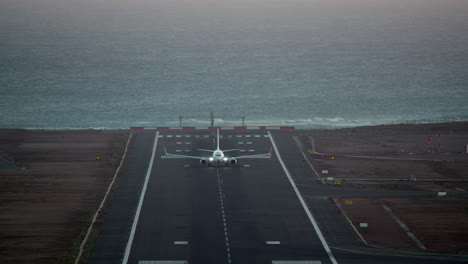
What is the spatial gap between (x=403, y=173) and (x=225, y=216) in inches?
1351

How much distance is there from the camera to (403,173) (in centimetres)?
11031

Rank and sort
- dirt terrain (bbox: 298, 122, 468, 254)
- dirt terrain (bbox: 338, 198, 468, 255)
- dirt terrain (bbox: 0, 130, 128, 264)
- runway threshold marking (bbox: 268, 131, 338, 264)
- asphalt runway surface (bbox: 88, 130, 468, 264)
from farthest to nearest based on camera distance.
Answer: dirt terrain (bbox: 298, 122, 468, 254) < dirt terrain (bbox: 338, 198, 468, 255) < dirt terrain (bbox: 0, 130, 128, 264) < runway threshold marking (bbox: 268, 131, 338, 264) < asphalt runway surface (bbox: 88, 130, 468, 264)

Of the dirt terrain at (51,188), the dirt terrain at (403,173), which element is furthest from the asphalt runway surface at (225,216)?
the dirt terrain at (51,188)

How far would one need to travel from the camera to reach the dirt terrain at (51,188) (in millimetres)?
79812

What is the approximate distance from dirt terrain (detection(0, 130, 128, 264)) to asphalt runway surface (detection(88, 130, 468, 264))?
12.3 ft

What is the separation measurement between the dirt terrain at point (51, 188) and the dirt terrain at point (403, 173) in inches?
1305

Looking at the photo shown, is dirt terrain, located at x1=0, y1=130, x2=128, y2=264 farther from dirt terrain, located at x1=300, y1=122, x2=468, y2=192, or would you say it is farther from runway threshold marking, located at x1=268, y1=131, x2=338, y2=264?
dirt terrain, located at x1=300, y1=122, x2=468, y2=192

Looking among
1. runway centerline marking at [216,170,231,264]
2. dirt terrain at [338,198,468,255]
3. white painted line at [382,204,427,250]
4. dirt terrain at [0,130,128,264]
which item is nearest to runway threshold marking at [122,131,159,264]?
dirt terrain at [0,130,128,264]

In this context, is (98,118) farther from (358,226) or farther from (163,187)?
(358,226)

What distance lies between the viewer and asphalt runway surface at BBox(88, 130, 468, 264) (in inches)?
3039

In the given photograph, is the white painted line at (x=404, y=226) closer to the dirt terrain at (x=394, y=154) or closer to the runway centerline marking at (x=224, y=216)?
the dirt terrain at (x=394, y=154)

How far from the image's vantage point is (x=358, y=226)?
8625 cm

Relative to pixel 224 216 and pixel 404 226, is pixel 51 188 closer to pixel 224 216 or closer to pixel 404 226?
pixel 224 216

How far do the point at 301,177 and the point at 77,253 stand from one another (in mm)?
40904
